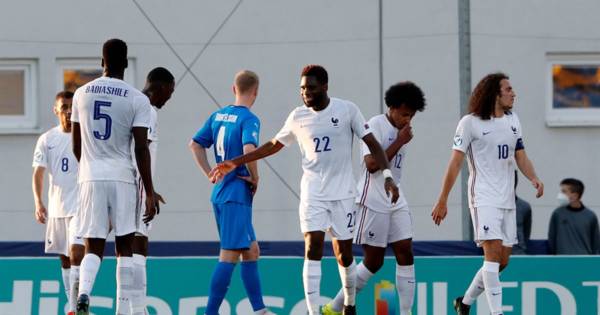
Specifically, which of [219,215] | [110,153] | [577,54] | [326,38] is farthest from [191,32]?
[110,153]

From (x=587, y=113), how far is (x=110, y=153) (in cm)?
923

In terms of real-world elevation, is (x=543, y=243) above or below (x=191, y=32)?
below

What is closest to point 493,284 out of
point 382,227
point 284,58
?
point 382,227

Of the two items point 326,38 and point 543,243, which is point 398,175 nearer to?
point 543,243

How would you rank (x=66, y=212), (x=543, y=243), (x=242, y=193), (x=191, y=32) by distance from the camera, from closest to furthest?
(x=242, y=193) → (x=66, y=212) → (x=543, y=243) → (x=191, y=32)

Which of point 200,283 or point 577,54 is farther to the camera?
point 577,54

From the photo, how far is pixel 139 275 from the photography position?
11.8m

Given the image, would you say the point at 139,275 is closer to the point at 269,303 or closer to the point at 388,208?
the point at 388,208

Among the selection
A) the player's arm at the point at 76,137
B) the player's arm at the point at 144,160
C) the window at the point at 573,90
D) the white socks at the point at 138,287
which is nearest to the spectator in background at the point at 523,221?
the window at the point at 573,90

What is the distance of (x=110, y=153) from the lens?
1084 centimetres

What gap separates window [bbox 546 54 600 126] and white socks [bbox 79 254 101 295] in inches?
350

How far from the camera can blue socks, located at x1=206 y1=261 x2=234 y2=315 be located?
12.0 m

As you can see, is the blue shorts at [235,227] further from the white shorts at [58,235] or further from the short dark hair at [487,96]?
the short dark hair at [487,96]

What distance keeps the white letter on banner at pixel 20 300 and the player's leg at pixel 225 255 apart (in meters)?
2.46
